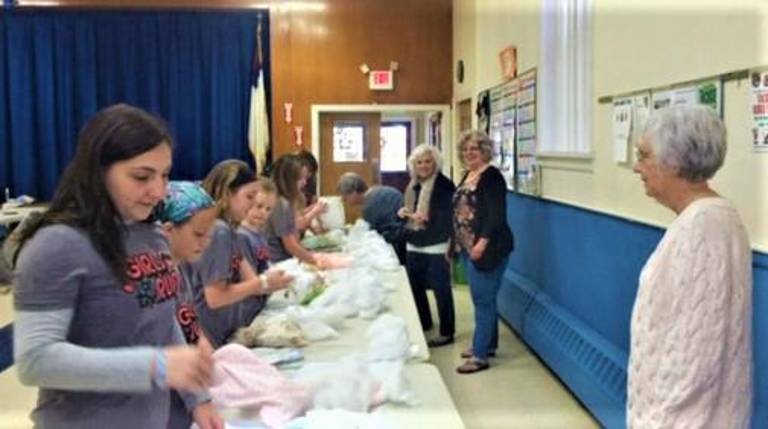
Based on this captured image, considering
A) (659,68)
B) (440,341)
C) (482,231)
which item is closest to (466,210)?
(482,231)

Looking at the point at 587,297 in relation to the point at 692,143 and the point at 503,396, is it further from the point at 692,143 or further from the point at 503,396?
the point at 692,143

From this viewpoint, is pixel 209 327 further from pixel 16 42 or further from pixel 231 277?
pixel 16 42

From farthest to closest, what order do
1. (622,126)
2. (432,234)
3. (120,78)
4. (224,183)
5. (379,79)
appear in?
(120,78) → (379,79) → (432,234) → (622,126) → (224,183)

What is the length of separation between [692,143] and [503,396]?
2.59 meters

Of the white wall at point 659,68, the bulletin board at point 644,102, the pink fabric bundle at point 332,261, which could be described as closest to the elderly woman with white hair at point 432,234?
the white wall at point 659,68

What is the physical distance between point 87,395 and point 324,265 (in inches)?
99.8

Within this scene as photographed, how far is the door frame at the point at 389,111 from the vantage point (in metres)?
8.16

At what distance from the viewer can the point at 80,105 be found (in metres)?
8.56

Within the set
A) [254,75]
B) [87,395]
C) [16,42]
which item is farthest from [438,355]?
[16,42]

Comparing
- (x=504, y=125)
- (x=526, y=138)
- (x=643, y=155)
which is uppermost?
(x=504, y=125)

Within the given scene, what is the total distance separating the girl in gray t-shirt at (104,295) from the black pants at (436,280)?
3627mm

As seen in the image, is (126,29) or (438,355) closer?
(438,355)

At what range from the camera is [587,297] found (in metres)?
3.96

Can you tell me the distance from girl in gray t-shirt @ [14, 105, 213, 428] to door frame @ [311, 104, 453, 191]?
270 inches
